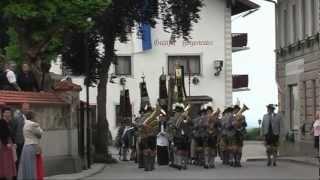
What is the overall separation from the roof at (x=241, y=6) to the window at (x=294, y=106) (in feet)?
37.4

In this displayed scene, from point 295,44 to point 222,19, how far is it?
14.4 metres

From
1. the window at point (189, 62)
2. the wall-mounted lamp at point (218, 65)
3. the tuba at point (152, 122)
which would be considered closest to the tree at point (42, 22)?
the tuba at point (152, 122)

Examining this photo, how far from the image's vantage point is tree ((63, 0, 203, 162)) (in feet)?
111

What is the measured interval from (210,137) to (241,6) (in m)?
28.2

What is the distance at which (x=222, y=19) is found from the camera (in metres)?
55.9

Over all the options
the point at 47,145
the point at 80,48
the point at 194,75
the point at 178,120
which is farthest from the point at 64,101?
the point at 194,75

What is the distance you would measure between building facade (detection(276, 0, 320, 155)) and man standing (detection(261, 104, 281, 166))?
308 inches

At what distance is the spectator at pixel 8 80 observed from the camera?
2441 cm

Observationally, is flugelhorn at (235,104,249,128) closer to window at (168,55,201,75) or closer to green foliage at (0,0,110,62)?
green foliage at (0,0,110,62)

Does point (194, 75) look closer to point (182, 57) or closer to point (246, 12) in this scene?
point (182, 57)

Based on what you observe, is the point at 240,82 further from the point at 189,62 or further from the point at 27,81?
the point at 27,81

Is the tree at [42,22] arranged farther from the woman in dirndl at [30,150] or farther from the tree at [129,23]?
the woman in dirndl at [30,150]

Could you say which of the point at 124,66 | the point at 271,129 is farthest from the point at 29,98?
the point at 124,66

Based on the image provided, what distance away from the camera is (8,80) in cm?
2452
